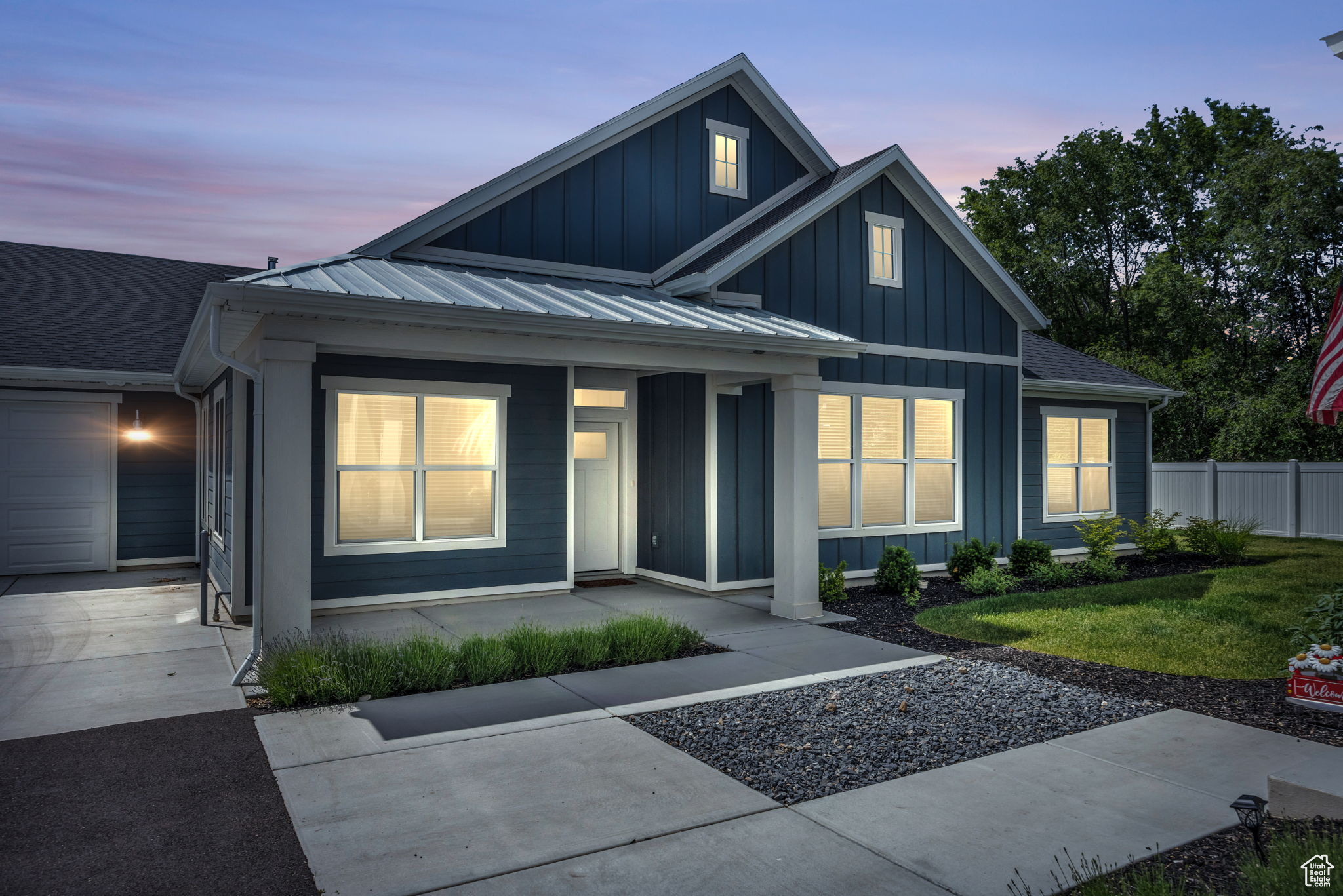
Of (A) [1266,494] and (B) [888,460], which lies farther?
(A) [1266,494]

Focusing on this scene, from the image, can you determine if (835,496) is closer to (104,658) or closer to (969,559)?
(969,559)

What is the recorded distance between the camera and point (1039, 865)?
360 cm

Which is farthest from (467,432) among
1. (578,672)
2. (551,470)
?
(578,672)

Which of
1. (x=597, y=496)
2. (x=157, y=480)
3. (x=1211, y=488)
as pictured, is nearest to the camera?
(x=597, y=496)

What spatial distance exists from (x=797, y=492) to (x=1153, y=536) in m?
8.74

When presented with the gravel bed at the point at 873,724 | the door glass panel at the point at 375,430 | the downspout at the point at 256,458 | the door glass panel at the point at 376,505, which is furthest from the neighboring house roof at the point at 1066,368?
the downspout at the point at 256,458

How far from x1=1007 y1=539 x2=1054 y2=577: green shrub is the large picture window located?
104 cm

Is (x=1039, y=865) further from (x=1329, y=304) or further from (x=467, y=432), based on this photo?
(x=1329, y=304)

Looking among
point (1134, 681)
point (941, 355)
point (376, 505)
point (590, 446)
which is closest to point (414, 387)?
point (376, 505)

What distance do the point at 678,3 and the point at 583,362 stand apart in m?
6.14

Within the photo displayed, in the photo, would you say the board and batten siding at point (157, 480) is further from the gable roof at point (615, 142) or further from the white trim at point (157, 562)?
the gable roof at point (615, 142)

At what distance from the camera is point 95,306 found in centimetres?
1393

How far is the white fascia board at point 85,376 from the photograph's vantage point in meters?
11.7

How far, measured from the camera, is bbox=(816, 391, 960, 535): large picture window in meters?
11.1
